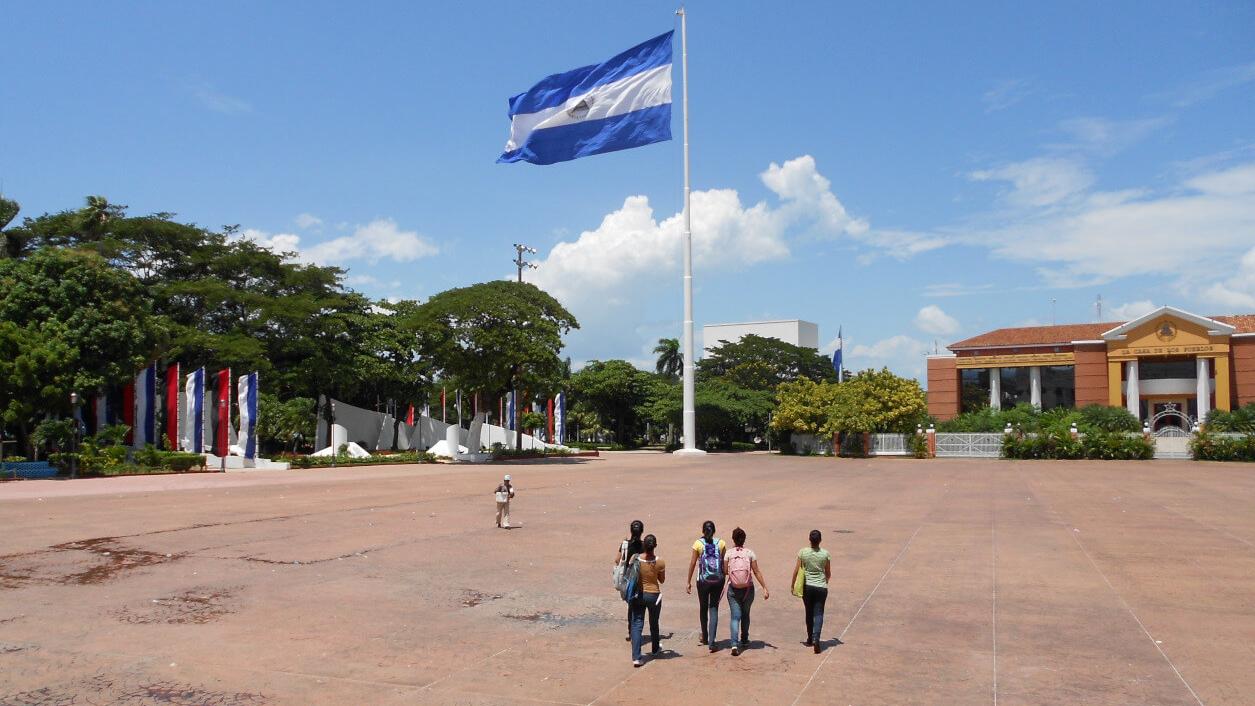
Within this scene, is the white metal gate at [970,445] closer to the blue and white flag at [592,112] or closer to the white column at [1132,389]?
the white column at [1132,389]

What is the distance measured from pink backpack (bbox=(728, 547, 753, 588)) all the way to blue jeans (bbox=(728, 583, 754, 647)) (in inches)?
2.3

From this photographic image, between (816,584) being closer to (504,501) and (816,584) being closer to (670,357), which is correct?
(504,501)

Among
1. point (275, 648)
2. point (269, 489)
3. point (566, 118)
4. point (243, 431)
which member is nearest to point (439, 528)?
point (275, 648)

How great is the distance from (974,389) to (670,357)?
34.9 m

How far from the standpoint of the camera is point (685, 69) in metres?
43.6

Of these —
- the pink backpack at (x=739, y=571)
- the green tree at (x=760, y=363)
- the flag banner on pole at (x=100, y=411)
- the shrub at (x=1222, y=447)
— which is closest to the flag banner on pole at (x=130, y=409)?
the flag banner on pole at (x=100, y=411)

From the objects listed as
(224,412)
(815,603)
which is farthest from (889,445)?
(815,603)

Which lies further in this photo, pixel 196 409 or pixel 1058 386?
pixel 1058 386

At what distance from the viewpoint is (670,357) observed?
9688cm

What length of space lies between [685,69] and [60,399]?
3089 cm

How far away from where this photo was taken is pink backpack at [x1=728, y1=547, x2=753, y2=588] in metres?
8.45

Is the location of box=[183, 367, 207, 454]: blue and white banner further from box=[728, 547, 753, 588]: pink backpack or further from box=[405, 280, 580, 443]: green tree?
box=[728, 547, 753, 588]: pink backpack

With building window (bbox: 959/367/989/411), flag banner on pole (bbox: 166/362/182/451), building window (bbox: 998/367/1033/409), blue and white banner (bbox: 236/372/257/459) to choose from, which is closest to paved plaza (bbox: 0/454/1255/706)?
blue and white banner (bbox: 236/372/257/459)

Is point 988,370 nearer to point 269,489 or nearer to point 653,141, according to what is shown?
point 653,141
